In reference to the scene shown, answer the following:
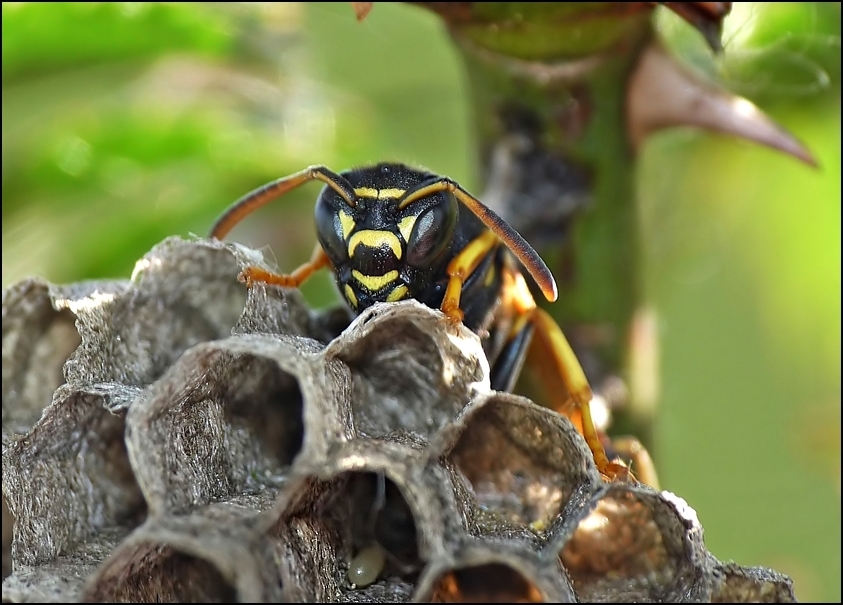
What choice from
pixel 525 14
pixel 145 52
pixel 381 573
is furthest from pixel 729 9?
pixel 145 52

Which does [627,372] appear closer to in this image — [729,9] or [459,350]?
[459,350]

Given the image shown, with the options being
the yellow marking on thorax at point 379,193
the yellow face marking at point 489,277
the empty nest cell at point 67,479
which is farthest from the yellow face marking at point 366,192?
the empty nest cell at point 67,479

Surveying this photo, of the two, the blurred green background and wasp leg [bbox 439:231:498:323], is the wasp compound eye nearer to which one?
wasp leg [bbox 439:231:498:323]

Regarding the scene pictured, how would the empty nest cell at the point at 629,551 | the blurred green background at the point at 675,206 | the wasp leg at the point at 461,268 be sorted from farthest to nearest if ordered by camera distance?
1. the blurred green background at the point at 675,206
2. the wasp leg at the point at 461,268
3. the empty nest cell at the point at 629,551

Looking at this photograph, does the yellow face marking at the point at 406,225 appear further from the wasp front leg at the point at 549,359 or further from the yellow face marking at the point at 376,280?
the wasp front leg at the point at 549,359

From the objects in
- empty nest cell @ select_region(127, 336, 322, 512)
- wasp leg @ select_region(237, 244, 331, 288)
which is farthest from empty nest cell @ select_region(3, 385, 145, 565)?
wasp leg @ select_region(237, 244, 331, 288)

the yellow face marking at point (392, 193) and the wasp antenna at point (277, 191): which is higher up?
the yellow face marking at point (392, 193)

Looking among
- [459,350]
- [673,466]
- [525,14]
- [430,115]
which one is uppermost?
[525,14]
